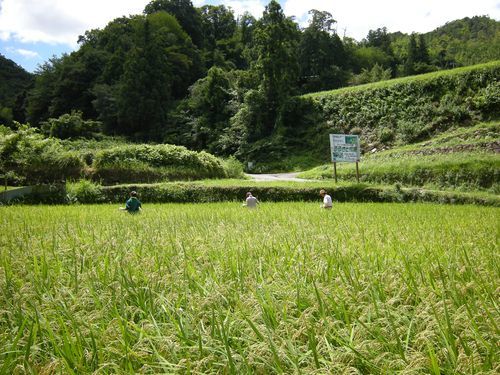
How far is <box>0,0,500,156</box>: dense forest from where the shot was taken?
39531 millimetres

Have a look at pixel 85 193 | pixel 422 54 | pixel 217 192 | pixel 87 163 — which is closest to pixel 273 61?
pixel 87 163

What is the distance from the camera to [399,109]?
32781mm

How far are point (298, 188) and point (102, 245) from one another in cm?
1361

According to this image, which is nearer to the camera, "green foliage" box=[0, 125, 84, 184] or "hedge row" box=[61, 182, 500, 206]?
"hedge row" box=[61, 182, 500, 206]

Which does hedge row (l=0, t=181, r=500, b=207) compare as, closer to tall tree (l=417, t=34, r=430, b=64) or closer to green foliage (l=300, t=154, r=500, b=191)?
green foliage (l=300, t=154, r=500, b=191)

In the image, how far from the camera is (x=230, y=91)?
4531 cm

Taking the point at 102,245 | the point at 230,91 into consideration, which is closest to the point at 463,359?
the point at 102,245

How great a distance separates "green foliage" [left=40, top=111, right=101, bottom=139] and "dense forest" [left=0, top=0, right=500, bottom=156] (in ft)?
Answer: 0.36

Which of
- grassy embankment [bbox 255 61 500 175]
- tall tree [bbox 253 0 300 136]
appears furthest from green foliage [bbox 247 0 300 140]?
grassy embankment [bbox 255 61 500 175]

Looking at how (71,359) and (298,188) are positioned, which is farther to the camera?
(298,188)

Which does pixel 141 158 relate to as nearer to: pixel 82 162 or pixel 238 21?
pixel 82 162

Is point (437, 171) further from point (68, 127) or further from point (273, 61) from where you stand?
point (68, 127)

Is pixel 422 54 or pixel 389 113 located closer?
pixel 389 113

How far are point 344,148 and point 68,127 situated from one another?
32872 mm
